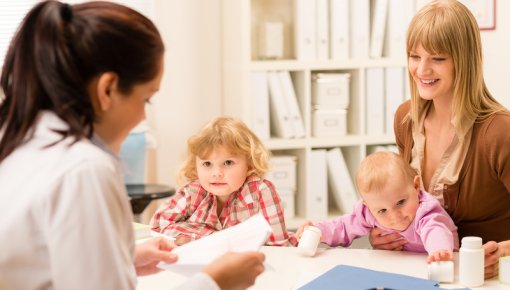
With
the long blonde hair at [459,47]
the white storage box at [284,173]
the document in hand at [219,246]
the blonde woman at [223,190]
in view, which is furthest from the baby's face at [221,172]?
the white storage box at [284,173]

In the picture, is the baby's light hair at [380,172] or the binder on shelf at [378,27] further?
the binder on shelf at [378,27]

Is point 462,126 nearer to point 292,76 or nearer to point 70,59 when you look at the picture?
point 70,59

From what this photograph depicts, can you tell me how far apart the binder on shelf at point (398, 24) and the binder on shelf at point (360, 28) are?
0.12 meters

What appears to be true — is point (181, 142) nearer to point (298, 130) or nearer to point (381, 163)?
point (298, 130)

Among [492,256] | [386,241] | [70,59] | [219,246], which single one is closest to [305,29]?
[386,241]

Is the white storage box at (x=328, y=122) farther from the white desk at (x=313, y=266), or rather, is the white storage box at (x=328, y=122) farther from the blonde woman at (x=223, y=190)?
the white desk at (x=313, y=266)

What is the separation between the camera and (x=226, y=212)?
7.95ft

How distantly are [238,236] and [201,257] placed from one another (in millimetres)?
86

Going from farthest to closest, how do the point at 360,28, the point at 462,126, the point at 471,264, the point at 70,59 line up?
the point at 360,28
the point at 462,126
the point at 471,264
the point at 70,59

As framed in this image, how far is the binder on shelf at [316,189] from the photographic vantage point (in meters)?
4.14

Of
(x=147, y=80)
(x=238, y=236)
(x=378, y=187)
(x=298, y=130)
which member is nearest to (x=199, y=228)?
(x=378, y=187)

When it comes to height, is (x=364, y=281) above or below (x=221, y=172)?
below

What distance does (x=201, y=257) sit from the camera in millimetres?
1550

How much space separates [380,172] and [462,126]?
285 millimetres
